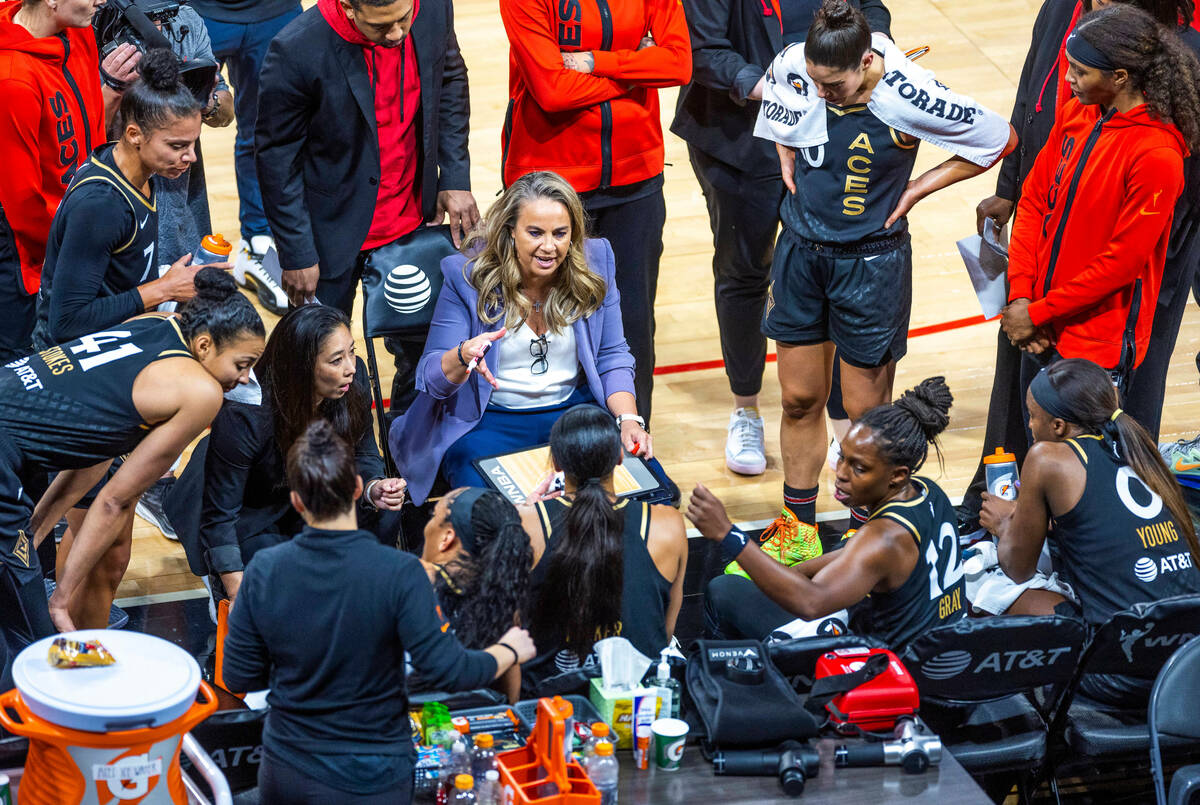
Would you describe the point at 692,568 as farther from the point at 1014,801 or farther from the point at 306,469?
the point at 306,469

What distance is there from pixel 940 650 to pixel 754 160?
2.28 meters

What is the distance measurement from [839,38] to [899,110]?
303mm

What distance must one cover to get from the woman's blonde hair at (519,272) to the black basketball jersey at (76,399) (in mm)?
979

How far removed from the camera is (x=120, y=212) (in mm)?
3734

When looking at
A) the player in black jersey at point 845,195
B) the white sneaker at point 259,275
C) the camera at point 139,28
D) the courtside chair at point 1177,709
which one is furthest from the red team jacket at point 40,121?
the courtside chair at point 1177,709

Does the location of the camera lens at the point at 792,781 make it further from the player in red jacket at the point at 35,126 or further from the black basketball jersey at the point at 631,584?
the player in red jacket at the point at 35,126

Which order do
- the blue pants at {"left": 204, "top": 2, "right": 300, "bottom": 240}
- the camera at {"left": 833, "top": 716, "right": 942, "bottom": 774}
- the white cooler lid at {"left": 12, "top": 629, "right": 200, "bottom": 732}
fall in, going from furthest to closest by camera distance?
the blue pants at {"left": 204, "top": 2, "right": 300, "bottom": 240} → the camera at {"left": 833, "top": 716, "right": 942, "bottom": 774} → the white cooler lid at {"left": 12, "top": 629, "right": 200, "bottom": 732}

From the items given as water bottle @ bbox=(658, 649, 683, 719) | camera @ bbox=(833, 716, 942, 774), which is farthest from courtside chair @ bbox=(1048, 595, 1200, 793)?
water bottle @ bbox=(658, 649, 683, 719)

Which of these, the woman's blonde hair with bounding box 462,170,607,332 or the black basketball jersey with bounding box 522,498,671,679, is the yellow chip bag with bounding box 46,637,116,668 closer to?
the black basketball jersey with bounding box 522,498,671,679

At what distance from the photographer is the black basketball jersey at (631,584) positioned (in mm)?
3135

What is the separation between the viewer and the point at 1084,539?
354 centimetres

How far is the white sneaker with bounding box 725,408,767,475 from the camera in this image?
16.8 ft

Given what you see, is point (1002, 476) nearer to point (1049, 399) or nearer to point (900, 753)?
point (1049, 399)

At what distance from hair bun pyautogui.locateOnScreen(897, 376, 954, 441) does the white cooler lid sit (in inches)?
71.2
